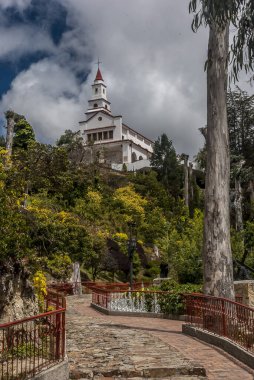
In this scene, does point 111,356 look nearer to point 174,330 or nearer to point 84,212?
point 174,330

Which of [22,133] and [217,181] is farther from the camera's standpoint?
[22,133]

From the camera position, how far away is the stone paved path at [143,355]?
789 centimetres

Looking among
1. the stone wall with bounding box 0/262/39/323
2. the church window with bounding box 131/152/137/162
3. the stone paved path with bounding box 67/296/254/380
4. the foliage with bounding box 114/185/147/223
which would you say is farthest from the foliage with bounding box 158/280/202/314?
the church window with bounding box 131/152/137/162

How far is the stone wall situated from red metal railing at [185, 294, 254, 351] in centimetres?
412

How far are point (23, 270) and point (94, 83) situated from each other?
290 feet

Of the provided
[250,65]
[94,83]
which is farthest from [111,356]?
[94,83]

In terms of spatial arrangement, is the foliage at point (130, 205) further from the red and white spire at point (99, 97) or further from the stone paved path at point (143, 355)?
the red and white spire at point (99, 97)

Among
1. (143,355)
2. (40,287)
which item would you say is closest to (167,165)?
(40,287)

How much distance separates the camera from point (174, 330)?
13.5 m

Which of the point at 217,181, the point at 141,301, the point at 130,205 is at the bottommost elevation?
the point at 141,301

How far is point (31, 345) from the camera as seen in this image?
7516mm

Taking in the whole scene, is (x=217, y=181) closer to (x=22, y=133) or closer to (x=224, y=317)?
(x=224, y=317)

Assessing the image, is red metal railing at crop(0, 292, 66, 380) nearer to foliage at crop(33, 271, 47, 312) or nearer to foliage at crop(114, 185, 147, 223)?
foliage at crop(33, 271, 47, 312)

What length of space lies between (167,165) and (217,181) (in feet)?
156
